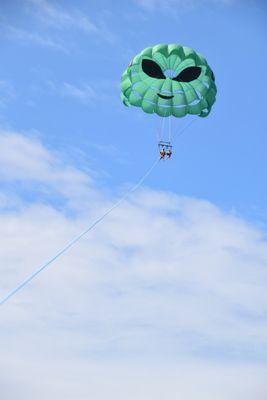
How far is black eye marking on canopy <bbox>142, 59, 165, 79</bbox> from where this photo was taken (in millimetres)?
41000

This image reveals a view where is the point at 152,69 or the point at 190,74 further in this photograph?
the point at 152,69

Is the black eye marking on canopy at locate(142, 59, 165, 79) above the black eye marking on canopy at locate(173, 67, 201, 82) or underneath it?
above

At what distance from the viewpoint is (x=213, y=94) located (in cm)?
4209

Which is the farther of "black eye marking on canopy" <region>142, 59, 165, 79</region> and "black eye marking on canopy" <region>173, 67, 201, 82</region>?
"black eye marking on canopy" <region>142, 59, 165, 79</region>

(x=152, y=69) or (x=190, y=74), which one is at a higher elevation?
(x=152, y=69)

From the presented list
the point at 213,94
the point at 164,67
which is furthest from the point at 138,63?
the point at 213,94

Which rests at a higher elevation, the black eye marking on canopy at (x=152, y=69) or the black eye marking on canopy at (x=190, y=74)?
the black eye marking on canopy at (x=152, y=69)

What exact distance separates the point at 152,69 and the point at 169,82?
1407 mm

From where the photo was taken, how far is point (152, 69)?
41125 mm

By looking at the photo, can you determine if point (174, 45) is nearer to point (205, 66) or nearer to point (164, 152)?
point (205, 66)

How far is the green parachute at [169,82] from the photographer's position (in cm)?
4053

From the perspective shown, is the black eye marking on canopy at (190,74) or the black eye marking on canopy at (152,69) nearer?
the black eye marking on canopy at (190,74)

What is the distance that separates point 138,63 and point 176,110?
344cm

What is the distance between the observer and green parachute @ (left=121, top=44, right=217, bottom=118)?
133ft
